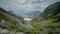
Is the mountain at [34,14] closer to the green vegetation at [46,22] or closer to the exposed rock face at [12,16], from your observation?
the green vegetation at [46,22]

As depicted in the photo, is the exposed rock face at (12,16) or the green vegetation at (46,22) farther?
the exposed rock face at (12,16)

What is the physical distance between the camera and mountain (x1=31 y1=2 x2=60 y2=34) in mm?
5238

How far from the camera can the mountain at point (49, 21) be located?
524 cm

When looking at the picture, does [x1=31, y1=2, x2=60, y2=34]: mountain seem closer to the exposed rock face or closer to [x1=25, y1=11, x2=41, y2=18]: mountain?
[x1=25, y1=11, x2=41, y2=18]: mountain

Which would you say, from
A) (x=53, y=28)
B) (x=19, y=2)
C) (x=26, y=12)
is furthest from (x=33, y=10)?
(x=53, y=28)

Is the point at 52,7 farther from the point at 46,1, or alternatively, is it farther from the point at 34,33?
the point at 34,33

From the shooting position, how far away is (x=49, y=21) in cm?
531

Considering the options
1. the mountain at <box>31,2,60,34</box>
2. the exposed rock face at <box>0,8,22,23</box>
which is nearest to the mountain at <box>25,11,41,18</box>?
the mountain at <box>31,2,60,34</box>

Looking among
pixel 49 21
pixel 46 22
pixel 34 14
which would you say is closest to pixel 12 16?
pixel 34 14

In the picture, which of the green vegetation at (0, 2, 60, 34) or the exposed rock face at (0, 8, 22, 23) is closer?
the green vegetation at (0, 2, 60, 34)

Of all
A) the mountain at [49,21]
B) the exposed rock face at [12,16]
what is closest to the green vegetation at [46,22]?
the mountain at [49,21]

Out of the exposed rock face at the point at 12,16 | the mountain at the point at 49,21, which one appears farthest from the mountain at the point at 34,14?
the exposed rock face at the point at 12,16

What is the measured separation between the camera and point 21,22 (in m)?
5.46

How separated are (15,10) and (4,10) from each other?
0.42 meters
